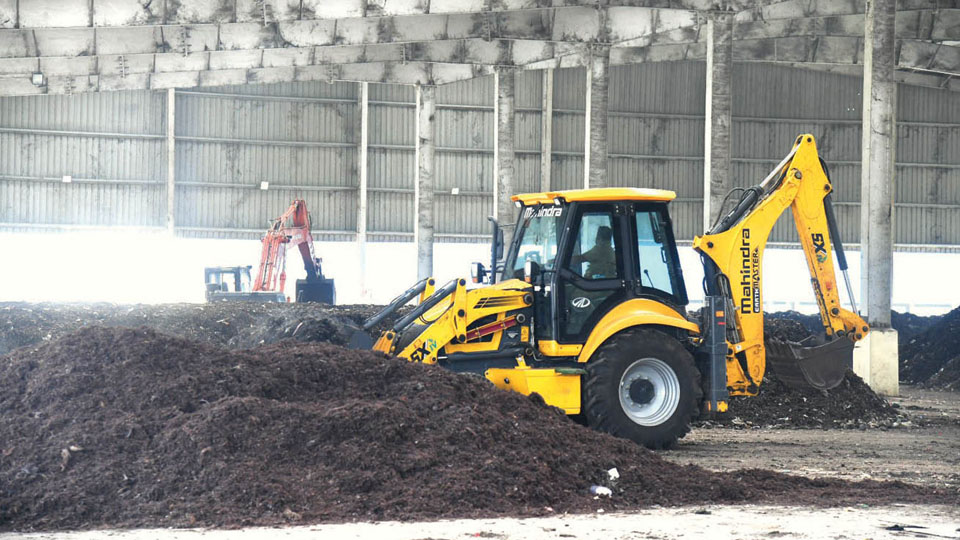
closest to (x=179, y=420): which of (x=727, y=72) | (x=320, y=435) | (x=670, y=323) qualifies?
(x=320, y=435)

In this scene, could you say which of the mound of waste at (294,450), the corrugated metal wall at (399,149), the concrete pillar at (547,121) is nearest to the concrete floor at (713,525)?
the mound of waste at (294,450)

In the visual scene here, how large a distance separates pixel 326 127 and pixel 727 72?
18.7 m

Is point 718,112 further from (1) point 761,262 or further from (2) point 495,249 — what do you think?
(2) point 495,249

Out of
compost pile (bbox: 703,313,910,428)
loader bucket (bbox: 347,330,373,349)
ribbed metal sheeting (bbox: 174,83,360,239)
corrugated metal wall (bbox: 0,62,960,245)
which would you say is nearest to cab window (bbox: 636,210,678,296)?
loader bucket (bbox: 347,330,373,349)

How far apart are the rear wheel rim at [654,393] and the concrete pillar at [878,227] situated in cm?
917

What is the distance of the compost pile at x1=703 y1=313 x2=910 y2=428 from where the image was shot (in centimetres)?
1547

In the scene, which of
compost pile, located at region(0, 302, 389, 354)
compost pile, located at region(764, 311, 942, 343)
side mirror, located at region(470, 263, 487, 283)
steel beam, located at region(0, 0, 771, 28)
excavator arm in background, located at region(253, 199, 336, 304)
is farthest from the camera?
compost pile, located at region(764, 311, 942, 343)

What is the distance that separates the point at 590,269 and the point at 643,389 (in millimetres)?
1375

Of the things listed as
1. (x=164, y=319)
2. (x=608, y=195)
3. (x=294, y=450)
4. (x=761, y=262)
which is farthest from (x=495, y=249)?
(x=164, y=319)

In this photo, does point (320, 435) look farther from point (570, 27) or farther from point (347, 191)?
point (347, 191)

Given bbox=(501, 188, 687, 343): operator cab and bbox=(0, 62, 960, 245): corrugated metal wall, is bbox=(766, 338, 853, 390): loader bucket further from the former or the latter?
bbox=(0, 62, 960, 245): corrugated metal wall

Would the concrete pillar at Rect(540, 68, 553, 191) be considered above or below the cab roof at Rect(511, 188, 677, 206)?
above

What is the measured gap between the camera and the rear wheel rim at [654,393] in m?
12.0

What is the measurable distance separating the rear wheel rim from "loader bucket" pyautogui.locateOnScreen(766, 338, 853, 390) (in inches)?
81.8
